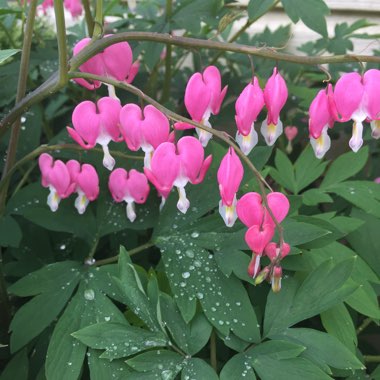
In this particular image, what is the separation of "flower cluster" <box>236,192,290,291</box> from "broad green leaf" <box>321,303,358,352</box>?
0.20m

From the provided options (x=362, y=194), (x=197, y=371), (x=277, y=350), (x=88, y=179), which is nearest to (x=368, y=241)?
(x=362, y=194)

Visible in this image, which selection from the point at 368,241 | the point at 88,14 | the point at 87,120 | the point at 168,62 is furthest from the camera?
the point at 168,62

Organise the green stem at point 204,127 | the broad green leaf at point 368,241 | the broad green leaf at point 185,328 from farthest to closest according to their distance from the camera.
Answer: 1. the broad green leaf at point 368,241
2. the broad green leaf at point 185,328
3. the green stem at point 204,127

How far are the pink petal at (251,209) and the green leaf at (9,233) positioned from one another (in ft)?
1.59

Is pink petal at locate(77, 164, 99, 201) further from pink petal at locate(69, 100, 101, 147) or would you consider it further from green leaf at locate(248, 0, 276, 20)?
green leaf at locate(248, 0, 276, 20)

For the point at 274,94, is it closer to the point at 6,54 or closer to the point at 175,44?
the point at 175,44

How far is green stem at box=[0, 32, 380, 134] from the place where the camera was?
2.51ft

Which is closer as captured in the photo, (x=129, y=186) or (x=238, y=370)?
(x=238, y=370)

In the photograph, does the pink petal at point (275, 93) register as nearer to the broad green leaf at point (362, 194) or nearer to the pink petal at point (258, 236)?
the pink petal at point (258, 236)

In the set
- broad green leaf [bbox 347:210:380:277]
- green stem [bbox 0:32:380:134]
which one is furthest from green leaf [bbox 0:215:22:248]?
broad green leaf [bbox 347:210:380:277]

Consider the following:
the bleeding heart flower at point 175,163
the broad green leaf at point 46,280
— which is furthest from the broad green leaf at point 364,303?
the broad green leaf at point 46,280

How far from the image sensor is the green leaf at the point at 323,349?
846 millimetres

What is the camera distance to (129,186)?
3.39 feet

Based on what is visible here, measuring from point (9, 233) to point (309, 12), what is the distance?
2.49 feet
